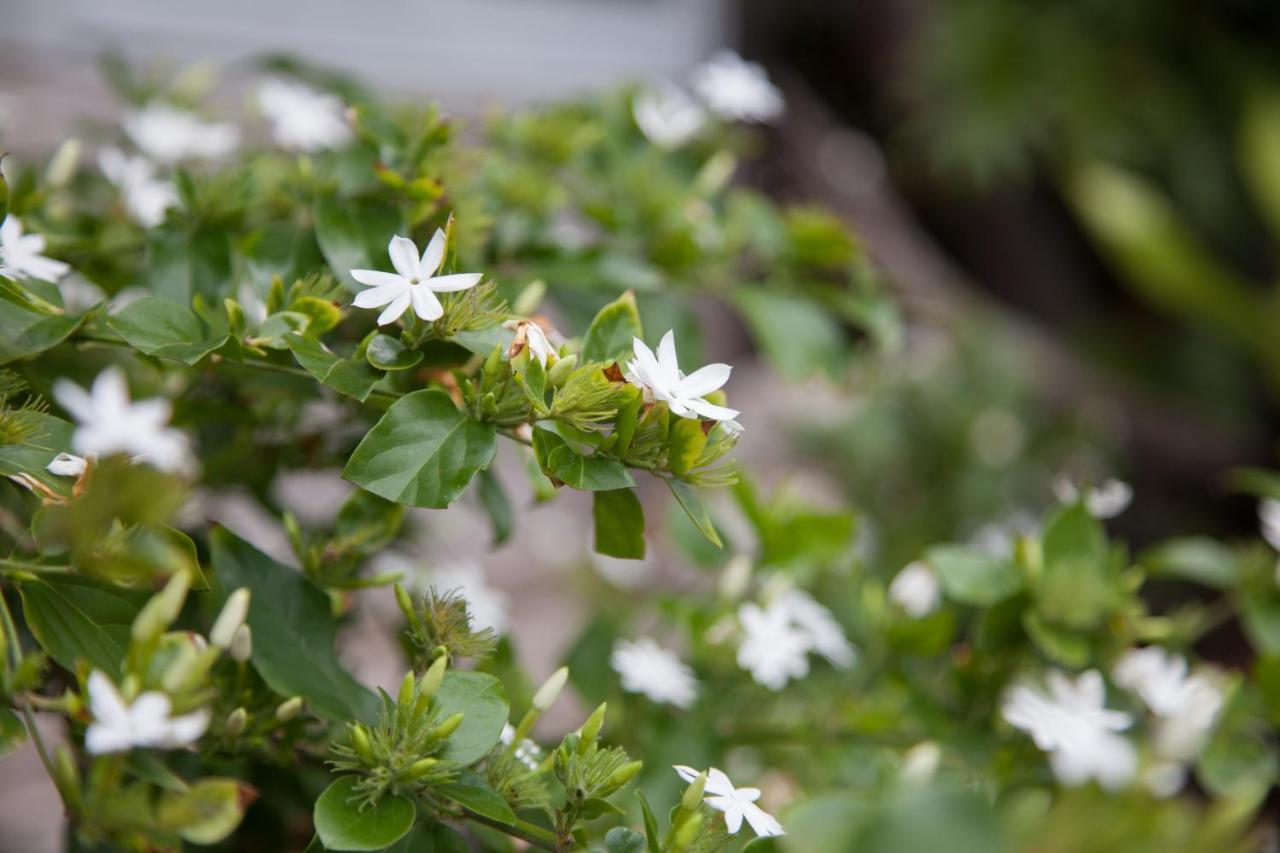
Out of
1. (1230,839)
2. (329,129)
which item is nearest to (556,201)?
(329,129)

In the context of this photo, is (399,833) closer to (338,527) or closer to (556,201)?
(338,527)

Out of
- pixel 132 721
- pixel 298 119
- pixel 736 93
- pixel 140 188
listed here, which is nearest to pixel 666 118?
pixel 736 93

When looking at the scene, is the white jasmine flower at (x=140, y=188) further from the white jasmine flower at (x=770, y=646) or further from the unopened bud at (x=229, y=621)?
the white jasmine flower at (x=770, y=646)

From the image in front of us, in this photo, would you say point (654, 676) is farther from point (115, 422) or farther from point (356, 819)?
point (115, 422)

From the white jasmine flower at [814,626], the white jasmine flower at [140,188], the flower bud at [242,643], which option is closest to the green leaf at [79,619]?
the flower bud at [242,643]

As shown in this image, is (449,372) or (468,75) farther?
(468,75)

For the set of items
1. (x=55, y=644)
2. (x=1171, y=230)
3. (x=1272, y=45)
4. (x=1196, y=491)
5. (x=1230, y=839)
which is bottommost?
(x=1196, y=491)

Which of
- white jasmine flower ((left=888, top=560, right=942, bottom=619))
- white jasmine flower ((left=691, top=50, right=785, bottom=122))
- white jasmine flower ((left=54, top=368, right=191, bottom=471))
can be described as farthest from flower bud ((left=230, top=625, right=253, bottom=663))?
white jasmine flower ((left=691, top=50, right=785, bottom=122))
